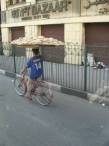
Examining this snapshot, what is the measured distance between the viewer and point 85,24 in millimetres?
16219

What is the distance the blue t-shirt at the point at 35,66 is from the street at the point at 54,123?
0.82 metres

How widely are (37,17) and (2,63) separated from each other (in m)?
4.98

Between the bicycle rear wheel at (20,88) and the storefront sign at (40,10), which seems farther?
the storefront sign at (40,10)

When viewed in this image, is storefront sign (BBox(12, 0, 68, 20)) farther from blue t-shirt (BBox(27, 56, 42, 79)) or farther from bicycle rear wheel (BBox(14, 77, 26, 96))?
blue t-shirt (BBox(27, 56, 42, 79))

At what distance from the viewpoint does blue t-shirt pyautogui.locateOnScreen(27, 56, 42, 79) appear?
9062mm

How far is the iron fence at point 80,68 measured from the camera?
1002cm

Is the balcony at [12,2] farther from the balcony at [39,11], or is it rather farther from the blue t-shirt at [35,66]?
the blue t-shirt at [35,66]

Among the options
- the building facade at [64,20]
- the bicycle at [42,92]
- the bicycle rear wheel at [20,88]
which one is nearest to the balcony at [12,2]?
the building facade at [64,20]

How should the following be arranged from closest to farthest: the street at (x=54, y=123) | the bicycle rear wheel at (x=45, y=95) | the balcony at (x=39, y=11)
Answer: the street at (x=54, y=123), the bicycle rear wheel at (x=45, y=95), the balcony at (x=39, y=11)

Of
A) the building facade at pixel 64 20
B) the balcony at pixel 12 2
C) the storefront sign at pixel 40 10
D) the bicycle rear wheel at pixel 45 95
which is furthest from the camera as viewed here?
the balcony at pixel 12 2

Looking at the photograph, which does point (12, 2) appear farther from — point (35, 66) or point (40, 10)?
point (35, 66)

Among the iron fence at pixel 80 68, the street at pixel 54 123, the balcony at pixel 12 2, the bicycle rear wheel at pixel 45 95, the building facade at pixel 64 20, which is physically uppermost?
the balcony at pixel 12 2

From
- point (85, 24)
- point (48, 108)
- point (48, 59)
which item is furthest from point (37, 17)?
point (48, 108)

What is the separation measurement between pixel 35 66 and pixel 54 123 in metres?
2.34
